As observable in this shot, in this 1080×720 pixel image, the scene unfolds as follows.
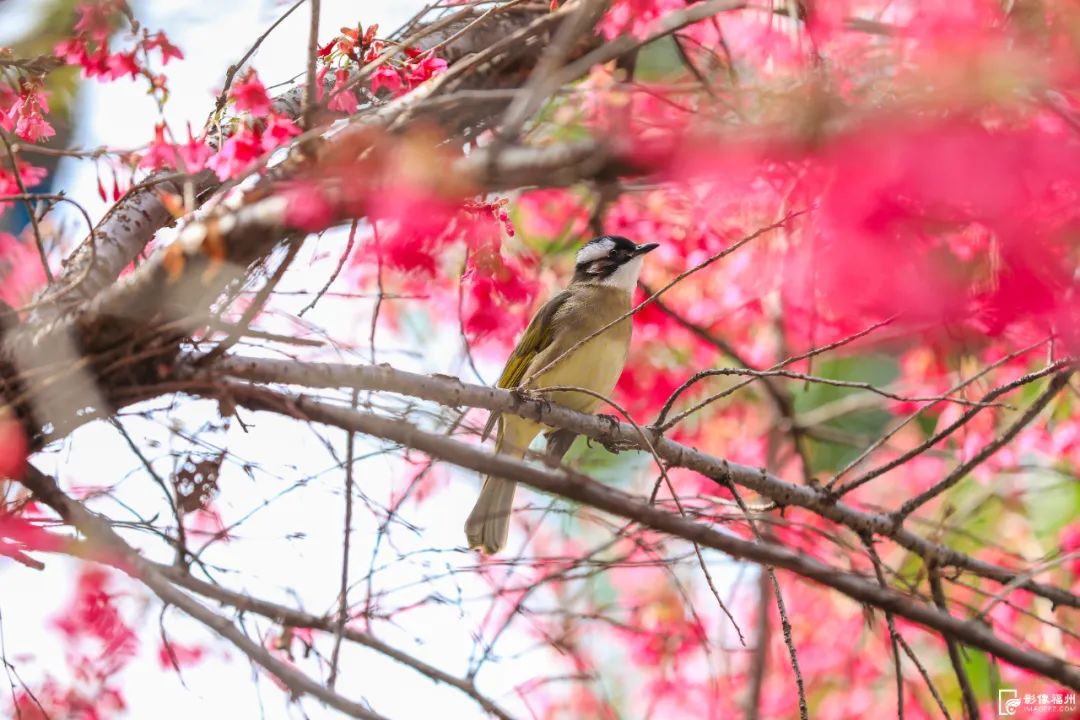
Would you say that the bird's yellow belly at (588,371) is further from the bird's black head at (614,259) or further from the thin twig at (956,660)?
the thin twig at (956,660)

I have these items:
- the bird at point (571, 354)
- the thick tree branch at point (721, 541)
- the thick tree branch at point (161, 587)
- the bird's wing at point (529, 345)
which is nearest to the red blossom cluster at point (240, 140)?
the thick tree branch at point (161, 587)

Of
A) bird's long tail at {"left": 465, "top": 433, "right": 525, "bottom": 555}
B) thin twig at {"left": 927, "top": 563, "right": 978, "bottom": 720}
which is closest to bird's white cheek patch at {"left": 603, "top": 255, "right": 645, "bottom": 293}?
bird's long tail at {"left": 465, "top": 433, "right": 525, "bottom": 555}

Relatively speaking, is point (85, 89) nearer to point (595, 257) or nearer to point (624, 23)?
point (624, 23)

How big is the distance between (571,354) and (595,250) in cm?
119

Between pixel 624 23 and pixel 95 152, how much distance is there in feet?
7.25

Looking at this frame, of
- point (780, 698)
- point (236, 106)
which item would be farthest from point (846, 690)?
point (236, 106)

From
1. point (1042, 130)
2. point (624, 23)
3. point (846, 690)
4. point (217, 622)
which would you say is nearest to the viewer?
point (217, 622)

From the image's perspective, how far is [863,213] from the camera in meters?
3.76

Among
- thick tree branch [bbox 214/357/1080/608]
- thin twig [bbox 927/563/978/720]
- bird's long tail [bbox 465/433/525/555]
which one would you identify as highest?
bird's long tail [bbox 465/433/525/555]

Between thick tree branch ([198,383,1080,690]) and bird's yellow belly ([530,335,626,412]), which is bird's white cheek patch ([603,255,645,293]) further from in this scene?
thick tree branch ([198,383,1080,690])

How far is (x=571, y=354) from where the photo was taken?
4824mm

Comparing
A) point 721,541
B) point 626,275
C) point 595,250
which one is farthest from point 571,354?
point 721,541

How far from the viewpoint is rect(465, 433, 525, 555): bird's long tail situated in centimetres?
500

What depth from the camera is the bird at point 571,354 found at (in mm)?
5090
